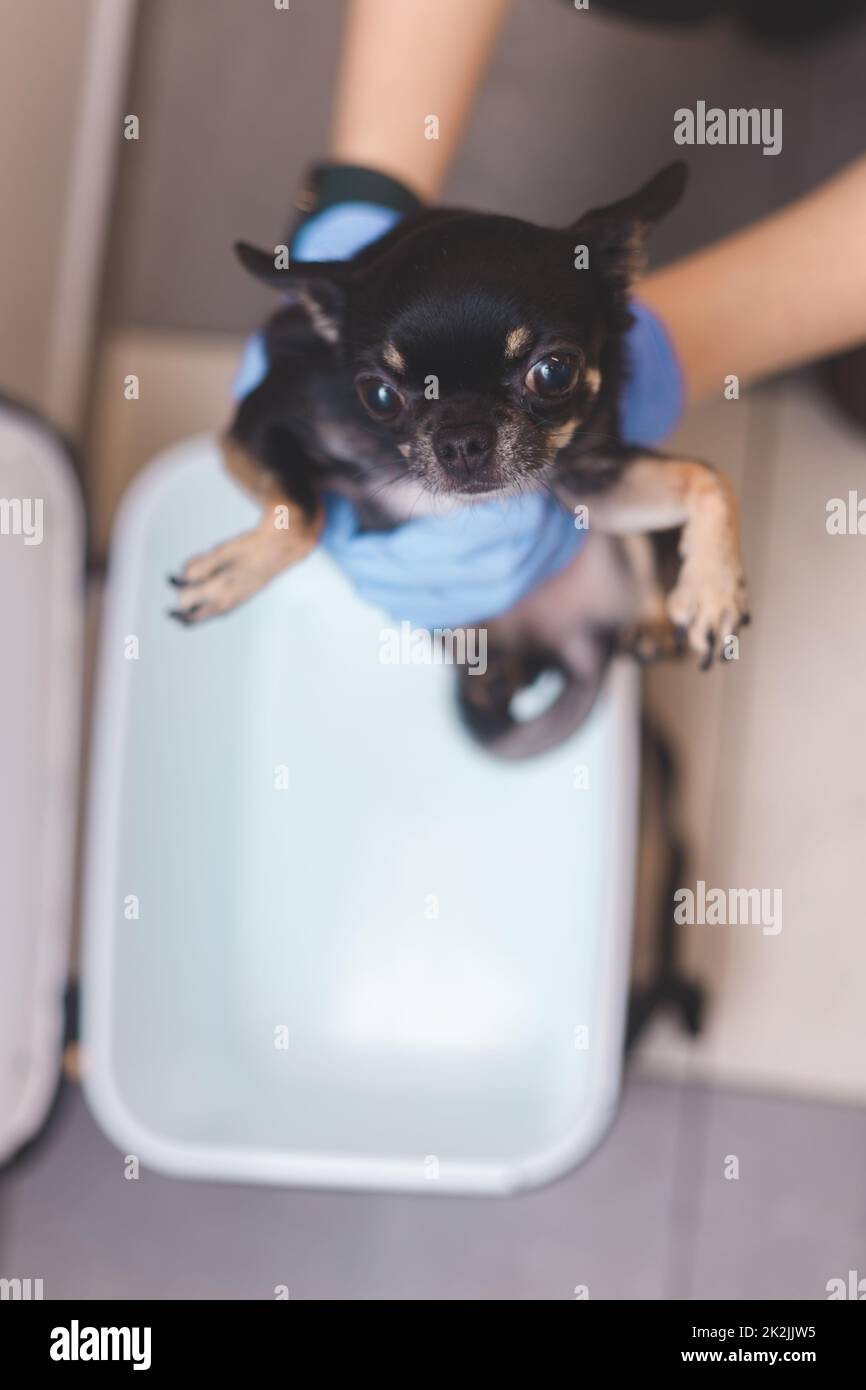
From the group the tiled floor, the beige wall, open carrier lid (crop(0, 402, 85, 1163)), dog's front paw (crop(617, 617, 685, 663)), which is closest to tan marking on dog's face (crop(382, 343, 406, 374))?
dog's front paw (crop(617, 617, 685, 663))

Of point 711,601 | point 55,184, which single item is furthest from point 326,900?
point 55,184

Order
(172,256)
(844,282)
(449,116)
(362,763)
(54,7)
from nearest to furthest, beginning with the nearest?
(844,282) → (449,116) → (362,763) → (54,7) → (172,256)

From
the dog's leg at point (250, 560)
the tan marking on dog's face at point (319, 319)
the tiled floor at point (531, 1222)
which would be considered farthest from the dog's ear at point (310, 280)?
the tiled floor at point (531, 1222)

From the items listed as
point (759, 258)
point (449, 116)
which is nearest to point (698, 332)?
point (759, 258)

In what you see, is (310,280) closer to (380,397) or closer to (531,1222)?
(380,397)

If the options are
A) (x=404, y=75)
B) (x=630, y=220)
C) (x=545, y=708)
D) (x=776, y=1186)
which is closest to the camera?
(x=630, y=220)

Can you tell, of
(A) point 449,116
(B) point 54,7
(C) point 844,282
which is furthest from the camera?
(B) point 54,7
